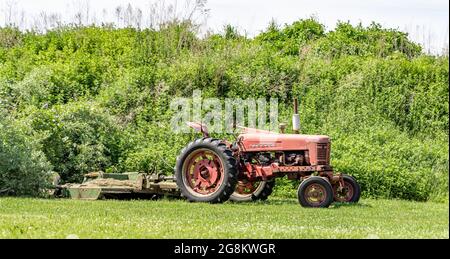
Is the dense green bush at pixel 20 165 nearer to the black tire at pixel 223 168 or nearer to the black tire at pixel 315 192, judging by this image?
the black tire at pixel 223 168

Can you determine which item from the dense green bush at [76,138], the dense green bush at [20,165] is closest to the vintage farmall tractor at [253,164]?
the dense green bush at [20,165]

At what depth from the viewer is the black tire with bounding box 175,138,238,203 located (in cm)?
1445

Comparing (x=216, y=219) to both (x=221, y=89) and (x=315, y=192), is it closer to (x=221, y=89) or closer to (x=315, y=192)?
(x=315, y=192)

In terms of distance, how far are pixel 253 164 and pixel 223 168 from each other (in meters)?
0.61

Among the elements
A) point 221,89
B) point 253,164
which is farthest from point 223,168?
point 221,89

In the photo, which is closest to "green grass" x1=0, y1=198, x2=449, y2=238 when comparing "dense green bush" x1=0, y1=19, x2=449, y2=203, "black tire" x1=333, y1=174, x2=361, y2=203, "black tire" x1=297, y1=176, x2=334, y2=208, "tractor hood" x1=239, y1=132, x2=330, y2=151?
"black tire" x1=297, y1=176, x2=334, y2=208

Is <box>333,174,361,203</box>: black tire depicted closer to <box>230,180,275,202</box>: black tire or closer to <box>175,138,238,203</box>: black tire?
<box>230,180,275,202</box>: black tire

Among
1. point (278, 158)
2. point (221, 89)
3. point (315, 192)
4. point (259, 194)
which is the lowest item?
point (259, 194)

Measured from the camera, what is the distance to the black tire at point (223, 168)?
47.4 feet

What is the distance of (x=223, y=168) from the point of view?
14570 mm

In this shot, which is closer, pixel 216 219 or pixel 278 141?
pixel 216 219

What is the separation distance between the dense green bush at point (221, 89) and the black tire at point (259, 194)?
1.14 m
